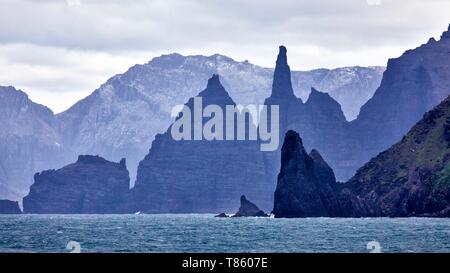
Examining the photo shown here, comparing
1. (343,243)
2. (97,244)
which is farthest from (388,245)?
(97,244)

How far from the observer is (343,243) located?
150125mm

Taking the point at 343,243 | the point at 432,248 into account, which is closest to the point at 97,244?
the point at 343,243

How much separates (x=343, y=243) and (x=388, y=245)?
10.3 meters
